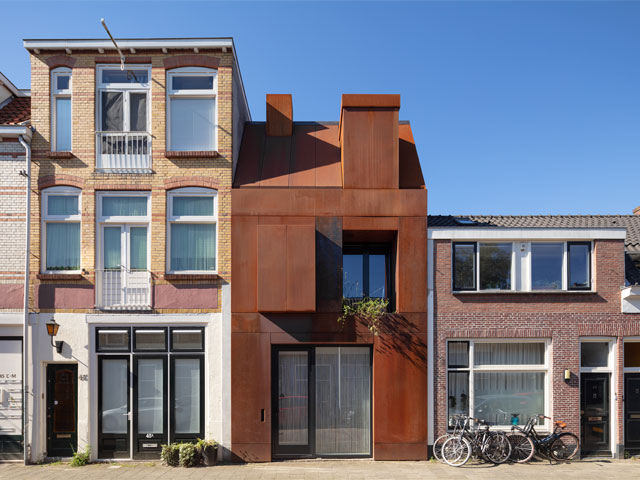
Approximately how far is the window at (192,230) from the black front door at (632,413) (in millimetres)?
11167

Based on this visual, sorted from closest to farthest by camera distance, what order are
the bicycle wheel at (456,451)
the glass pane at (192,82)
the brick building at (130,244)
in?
the bicycle wheel at (456,451) < the brick building at (130,244) < the glass pane at (192,82)

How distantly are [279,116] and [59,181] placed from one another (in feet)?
20.6

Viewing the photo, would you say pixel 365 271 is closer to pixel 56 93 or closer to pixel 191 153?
pixel 191 153

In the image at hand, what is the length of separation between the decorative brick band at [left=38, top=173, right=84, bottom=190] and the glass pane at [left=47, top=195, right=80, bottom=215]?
0.32 metres

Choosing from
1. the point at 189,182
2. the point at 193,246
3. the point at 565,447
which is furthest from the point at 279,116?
the point at 565,447

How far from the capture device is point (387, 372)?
→ 12117mm

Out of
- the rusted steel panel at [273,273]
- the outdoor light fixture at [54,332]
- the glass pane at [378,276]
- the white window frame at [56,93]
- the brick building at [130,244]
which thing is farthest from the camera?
the glass pane at [378,276]

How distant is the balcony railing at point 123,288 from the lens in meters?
12.3

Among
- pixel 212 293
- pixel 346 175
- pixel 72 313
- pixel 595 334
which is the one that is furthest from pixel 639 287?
pixel 72 313

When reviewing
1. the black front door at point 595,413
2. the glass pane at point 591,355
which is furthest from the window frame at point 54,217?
the black front door at point 595,413

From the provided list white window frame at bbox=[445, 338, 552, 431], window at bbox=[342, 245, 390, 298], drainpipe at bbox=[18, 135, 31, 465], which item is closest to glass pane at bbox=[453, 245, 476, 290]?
white window frame at bbox=[445, 338, 552, 431]

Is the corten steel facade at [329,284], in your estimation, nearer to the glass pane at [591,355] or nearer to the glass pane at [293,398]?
the glass pane at [293,398]

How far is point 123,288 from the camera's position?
40.6ft

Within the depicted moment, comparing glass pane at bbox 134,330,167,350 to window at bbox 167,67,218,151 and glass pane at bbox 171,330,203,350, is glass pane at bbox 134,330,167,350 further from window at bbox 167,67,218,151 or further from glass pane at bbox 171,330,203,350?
window at bbox 167,67,218,151
